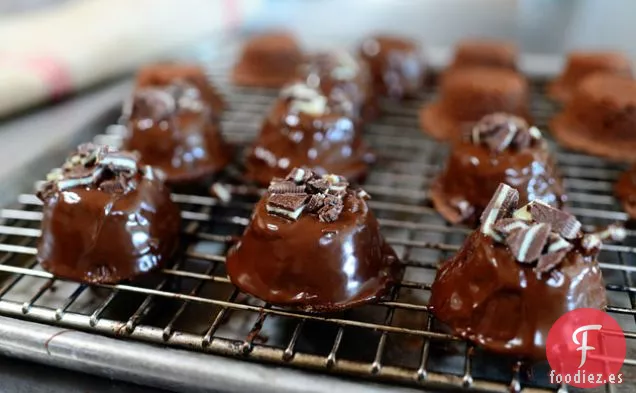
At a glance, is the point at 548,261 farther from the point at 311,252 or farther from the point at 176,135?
the point at 176,135

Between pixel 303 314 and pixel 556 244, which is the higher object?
pixel 556 244

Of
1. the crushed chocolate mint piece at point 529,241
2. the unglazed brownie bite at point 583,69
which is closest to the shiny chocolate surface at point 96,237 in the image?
the crushed chocolate mint piece at point 529,241

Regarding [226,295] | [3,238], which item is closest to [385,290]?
[226,295]

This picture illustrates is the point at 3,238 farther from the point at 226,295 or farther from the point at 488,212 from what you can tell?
the point at 488,212

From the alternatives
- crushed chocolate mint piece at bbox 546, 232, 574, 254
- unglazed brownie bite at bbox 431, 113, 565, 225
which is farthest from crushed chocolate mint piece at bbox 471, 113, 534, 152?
crushed chocolate mint piece at bbox 546, 232, 574, 254

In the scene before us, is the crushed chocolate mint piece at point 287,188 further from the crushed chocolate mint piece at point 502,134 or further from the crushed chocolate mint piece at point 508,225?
the crushed chocolate mint piece at point 502,134

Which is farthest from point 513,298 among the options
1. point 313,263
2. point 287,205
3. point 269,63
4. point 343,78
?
point 269,63
